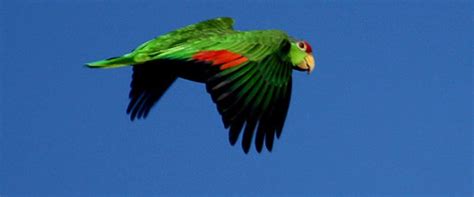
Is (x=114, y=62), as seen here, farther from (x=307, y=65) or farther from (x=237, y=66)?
(x=307, y=65)

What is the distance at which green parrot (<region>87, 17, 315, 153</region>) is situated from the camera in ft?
34.5

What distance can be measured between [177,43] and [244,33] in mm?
646

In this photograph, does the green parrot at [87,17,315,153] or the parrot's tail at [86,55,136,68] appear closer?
the green parrot at [87,17,315,153]

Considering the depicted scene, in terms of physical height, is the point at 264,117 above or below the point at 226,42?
below

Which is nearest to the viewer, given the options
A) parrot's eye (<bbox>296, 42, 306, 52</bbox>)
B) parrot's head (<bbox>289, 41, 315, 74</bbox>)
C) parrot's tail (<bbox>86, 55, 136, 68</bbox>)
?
parrot's tail (<bbox>86, 55, 136, 68</bbox>)

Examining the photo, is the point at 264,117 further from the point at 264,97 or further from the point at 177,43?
the point at 177,43

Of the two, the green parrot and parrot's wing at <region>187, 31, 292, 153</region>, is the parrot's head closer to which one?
the green parrot

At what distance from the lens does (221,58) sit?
35.4 ft

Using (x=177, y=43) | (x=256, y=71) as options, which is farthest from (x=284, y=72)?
(x=177, y=43)

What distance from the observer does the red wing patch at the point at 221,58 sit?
1071 centimetres

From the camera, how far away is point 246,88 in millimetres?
10750

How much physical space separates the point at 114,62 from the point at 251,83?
1251 millimetres

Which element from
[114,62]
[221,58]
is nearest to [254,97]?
[221,58]

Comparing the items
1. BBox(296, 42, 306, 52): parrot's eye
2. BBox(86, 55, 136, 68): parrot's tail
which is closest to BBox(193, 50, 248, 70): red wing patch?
BBox(86, 55, 136, 68): parrot's tail
